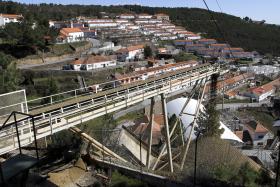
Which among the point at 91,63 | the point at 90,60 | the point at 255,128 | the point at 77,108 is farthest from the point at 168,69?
the point at 77,108

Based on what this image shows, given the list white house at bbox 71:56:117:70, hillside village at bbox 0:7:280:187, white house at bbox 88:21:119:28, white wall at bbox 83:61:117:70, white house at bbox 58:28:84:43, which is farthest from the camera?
white house at bbox 88:21:119:28

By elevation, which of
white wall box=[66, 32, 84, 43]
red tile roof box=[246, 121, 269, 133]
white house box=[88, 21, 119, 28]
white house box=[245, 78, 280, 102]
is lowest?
white house box=[245, 78, 280, 102]

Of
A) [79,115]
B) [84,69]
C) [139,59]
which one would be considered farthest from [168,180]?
[139,59]

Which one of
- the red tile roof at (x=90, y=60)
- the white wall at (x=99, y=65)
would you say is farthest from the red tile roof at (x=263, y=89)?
the red tile roof at (x=90, y=60)

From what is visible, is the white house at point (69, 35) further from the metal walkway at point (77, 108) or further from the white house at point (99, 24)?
the metal walkway at point (77, 108)

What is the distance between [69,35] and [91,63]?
15.8 m

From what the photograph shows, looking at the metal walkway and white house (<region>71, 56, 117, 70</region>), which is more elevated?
the metal walkway

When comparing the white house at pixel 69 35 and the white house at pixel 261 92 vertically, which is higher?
the white house at pixel 69 35

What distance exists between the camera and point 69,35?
51.1m

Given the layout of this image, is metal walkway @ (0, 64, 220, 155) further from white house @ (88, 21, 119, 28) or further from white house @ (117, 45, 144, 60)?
white house @ (88, 21, 119, 28)

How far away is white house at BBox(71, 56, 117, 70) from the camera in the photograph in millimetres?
36750

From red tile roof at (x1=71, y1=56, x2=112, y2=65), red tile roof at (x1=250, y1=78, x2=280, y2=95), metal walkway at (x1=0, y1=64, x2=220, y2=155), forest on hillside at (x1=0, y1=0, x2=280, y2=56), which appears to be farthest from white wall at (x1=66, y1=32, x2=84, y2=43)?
metal walkway at (x1=0, y1=64, x2=220, y2=155)

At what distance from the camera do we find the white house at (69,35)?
46672 mm

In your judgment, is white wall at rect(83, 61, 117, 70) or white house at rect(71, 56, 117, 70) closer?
white house at rect(71, 56, 117, 70)
